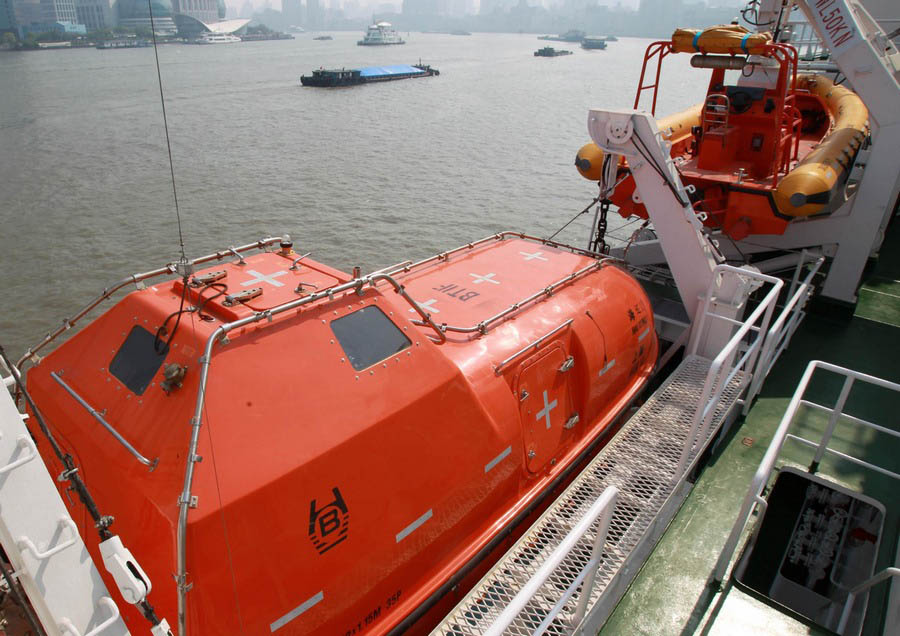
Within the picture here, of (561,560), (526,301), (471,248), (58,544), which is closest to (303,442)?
(58,544)

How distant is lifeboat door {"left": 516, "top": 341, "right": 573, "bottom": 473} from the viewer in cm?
440

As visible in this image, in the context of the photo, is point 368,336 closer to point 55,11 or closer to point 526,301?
point 526,301

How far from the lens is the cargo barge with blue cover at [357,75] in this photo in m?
44.4

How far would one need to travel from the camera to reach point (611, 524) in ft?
13.6

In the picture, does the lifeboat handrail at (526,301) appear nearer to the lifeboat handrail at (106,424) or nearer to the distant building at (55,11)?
the lifeboat handrail at (106,424)

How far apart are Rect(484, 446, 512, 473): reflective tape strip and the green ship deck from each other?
114 cm

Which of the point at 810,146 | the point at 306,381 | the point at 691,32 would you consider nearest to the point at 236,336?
the point at 306,381

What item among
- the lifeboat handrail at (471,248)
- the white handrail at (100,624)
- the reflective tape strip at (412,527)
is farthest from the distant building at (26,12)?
the white handrail at (100,624)

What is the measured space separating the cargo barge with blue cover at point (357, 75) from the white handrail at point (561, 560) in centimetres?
4620

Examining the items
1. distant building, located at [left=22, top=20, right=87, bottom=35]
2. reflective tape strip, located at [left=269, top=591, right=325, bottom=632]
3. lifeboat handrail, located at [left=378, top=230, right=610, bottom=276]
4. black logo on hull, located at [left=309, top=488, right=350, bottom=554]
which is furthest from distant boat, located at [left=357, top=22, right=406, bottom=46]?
reflective tape strip, located at [left=269, top=591, right=325, bottom=632]

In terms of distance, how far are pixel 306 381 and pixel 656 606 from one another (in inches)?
100

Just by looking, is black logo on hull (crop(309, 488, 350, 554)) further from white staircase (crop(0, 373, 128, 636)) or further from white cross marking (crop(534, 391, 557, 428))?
white cross marking (crop(534, 391, 557, 428))

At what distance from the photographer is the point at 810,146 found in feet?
32.2

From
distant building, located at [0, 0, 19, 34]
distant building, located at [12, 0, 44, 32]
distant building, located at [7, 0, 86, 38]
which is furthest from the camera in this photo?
distant building, located at [12, 0, 44, 32]
